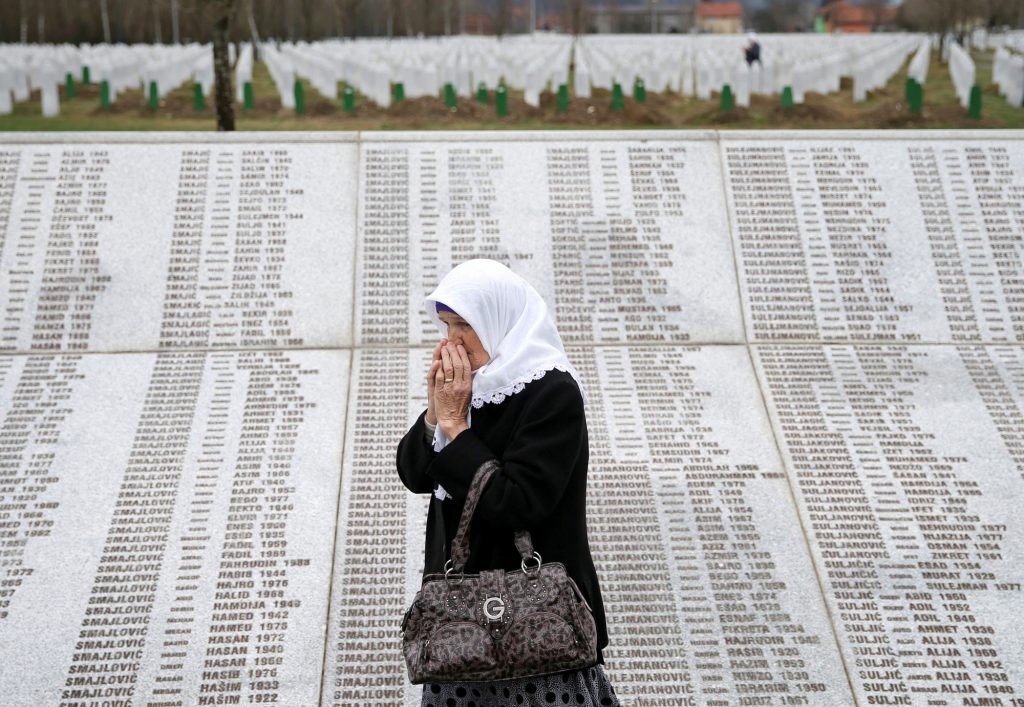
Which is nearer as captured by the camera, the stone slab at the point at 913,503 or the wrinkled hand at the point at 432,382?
the wrinkled hand at the point at 432,382

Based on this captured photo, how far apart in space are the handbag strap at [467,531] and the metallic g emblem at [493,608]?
15 centimetres

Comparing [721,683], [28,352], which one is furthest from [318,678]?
[28,352]

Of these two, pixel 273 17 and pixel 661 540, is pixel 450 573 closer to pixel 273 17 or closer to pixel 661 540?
pixel 661 540

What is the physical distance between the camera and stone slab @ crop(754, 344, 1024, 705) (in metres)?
4.98

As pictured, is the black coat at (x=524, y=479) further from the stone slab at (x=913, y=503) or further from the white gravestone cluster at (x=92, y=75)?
the white gravestone cluster at (x=92, y=75)

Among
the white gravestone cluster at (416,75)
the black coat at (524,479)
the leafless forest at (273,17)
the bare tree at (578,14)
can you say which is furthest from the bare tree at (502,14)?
→ the black coat at (524,479)

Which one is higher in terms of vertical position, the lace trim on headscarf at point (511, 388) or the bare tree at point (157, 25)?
the lace trim on headscarf at point (511, 388)

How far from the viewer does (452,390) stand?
3.21 metres

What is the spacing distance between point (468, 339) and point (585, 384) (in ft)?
10.8

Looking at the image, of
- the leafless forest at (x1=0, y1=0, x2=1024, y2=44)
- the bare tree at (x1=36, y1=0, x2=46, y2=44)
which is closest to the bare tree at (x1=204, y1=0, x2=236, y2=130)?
the leafless forest at (x1=0, y1=0, x2=1024, y2=44)

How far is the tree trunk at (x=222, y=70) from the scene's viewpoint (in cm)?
1105

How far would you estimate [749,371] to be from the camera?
262 inches

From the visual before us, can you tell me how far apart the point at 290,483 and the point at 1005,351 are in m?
4.70

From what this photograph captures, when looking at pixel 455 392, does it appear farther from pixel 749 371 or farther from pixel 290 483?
pixel 749 371
